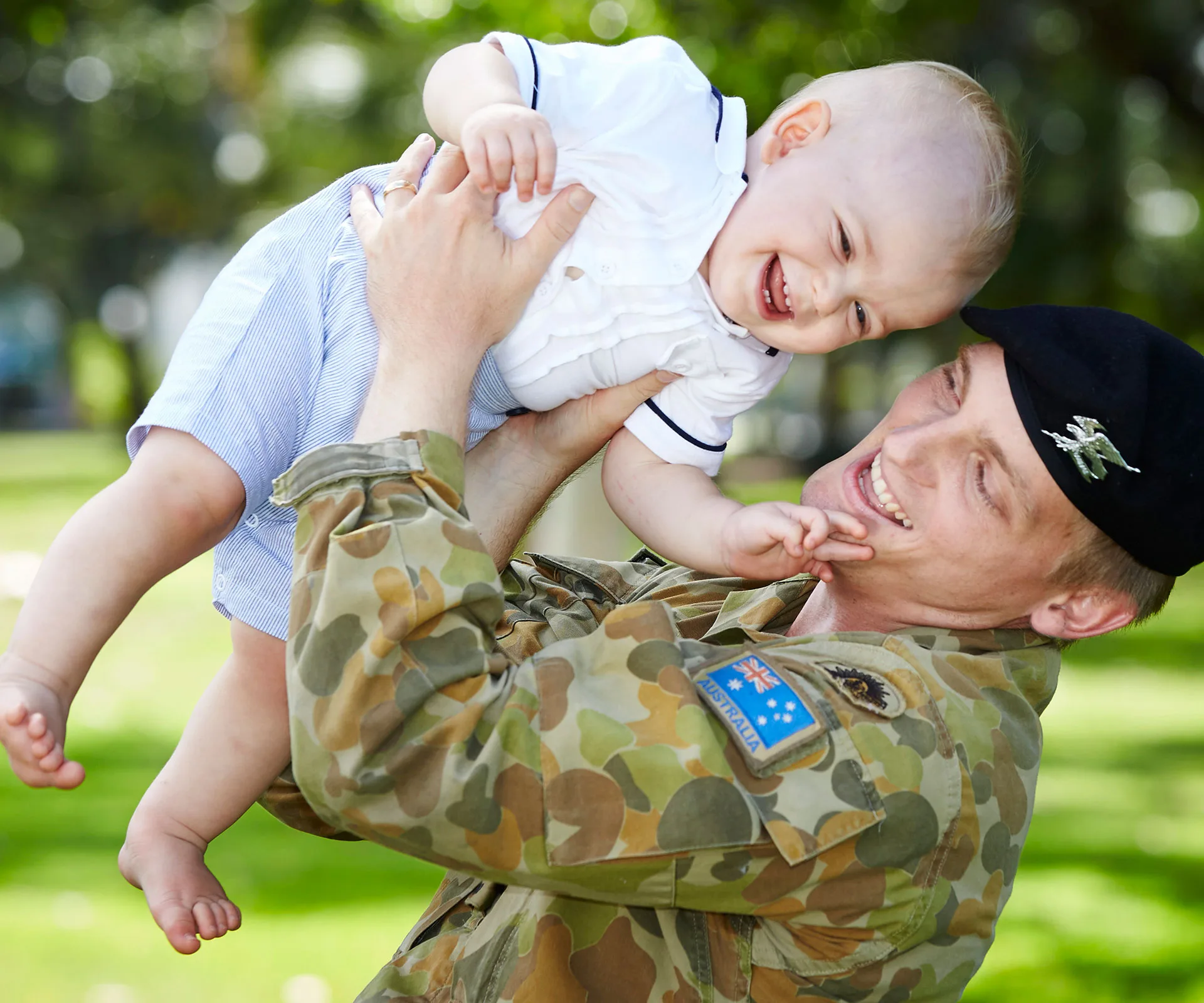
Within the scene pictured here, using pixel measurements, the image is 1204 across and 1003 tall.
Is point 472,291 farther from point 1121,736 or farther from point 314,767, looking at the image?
A: point 1121,736

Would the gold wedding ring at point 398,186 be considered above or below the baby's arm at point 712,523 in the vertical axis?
above

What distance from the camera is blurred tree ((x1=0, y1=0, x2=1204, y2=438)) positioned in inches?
243

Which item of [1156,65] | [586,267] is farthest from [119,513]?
[1156,65]

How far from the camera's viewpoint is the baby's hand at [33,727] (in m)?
1.80

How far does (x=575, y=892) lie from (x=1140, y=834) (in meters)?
6.44

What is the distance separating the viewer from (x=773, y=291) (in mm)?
2193

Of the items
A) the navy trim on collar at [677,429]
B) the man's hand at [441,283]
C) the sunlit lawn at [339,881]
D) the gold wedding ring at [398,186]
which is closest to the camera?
the man's hand at [441,283]

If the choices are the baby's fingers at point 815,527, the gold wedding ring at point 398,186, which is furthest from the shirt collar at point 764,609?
the gold wedding ring at point 398,186

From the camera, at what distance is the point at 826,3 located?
6.18 m

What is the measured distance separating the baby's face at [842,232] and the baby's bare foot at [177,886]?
133cm

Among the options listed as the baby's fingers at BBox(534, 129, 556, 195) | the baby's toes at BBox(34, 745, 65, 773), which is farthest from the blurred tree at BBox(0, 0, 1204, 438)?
the baby's toes at BBox(34, 745, 65, 773)

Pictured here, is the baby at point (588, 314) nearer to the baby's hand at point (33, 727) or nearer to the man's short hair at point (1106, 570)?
the baby's hand at point (33, 727)

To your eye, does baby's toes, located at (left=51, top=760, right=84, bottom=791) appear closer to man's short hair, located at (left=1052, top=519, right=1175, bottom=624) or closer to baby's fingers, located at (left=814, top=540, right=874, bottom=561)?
baby's fingers, located at (left=814, top=540, right=874, bottom=561)

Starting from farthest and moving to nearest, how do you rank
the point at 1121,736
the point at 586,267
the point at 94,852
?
the point at 1121,736 → the point at 94,852 → the point at 586,267
